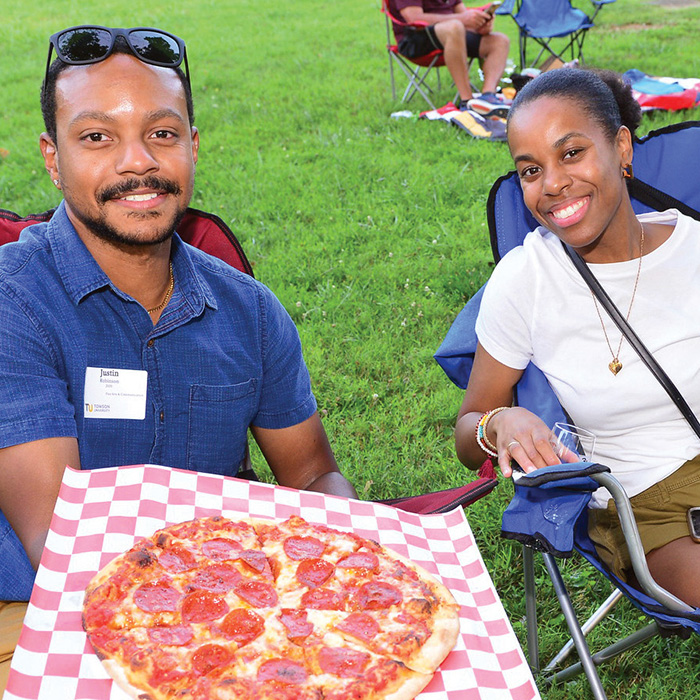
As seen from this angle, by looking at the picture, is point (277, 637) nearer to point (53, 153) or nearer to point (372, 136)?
point (53, 153)

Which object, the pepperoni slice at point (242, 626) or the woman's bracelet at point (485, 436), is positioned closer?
the pepperoni slice at point (242, 626)

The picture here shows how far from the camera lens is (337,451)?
3.96 meters

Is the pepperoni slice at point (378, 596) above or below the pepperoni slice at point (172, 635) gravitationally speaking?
above

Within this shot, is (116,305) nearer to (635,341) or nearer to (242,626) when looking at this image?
(242,626)

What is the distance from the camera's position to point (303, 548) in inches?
76.6

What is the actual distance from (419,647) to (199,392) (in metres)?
0.94

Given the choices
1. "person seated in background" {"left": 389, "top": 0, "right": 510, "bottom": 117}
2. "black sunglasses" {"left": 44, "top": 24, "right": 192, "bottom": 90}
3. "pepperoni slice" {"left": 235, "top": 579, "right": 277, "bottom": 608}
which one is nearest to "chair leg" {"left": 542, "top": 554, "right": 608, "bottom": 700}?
"pepperoni slice" {"left": 235, "top": 579, "right": 277, "bottom": 608}

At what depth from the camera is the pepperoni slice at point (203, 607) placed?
1.79 meters

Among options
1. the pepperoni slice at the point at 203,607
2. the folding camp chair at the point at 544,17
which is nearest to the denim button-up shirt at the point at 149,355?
the pepperoni slice at the point at 203,607

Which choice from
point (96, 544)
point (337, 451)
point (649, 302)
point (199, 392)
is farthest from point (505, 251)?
point (96, 544)

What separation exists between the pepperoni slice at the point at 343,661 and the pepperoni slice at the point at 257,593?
0.19 m

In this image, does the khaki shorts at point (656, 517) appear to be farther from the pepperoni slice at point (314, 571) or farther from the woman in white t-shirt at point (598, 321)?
the pepperoni slice at point (314, 571)

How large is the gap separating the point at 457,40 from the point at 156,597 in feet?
25.9

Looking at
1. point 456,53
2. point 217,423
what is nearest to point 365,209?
point 456,53
